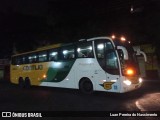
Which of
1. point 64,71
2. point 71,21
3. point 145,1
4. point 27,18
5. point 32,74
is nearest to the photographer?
point 64,71

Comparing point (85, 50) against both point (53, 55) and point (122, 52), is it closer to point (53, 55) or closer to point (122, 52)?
point (122, 52)

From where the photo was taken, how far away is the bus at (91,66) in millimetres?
13273

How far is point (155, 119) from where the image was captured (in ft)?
27.2

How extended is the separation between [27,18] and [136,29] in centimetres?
2202

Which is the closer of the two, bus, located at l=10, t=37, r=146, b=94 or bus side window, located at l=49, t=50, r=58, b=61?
bus, located at l=10, t=37, r=146, b=94

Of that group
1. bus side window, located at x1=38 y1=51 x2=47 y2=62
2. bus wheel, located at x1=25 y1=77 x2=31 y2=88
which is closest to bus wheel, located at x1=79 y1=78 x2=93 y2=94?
bus side window, located at x1=38 y1=51 x2=47 y2=62

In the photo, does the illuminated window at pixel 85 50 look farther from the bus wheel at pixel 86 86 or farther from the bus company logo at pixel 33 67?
the bus company logo at pixel 33 67

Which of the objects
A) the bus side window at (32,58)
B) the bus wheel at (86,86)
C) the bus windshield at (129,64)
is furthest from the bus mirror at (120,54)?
the bus side window at (32,58)

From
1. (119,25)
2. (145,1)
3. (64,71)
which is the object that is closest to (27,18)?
(119,25)

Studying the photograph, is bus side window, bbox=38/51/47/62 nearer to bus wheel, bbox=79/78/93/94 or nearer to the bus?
the bus

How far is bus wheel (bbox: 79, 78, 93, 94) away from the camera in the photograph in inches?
585

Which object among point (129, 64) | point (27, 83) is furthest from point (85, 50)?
point (27, 83)

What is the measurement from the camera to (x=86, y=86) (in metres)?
15.1

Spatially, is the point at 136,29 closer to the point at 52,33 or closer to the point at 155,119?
the point at 52,33
